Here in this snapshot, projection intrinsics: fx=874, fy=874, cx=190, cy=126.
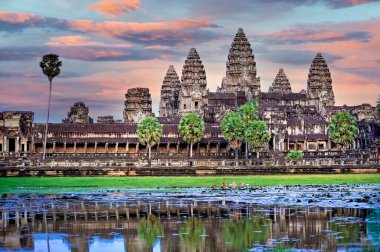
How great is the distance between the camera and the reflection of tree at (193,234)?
1120 inches

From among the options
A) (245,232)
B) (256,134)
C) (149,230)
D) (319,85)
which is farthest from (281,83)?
(245,232)

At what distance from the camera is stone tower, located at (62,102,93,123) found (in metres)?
158

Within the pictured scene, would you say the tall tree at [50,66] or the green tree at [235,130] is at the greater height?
the tall tree at [50,66]

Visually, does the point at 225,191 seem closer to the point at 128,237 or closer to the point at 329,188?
the point at 329,188

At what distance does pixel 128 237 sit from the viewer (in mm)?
30891

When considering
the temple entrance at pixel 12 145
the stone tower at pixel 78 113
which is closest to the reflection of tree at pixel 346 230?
the temple entrance at pixel 12 145

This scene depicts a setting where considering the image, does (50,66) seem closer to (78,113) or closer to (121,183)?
(121,183)

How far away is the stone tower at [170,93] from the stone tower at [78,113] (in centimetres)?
2605

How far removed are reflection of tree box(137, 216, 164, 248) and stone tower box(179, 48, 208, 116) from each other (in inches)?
4719

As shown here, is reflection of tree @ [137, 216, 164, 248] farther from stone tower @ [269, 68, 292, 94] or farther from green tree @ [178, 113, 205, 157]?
stone tower @ [269, 68, 292, 94]

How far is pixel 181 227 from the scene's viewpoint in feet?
110

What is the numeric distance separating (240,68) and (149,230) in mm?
140358

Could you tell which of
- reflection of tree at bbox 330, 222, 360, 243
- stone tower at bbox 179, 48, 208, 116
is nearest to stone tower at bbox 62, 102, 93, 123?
stone tower at bbox 179, 48, 208, 116

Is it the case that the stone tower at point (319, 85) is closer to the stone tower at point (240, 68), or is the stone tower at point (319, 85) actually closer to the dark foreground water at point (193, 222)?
the stone tower at point (240, 68)
